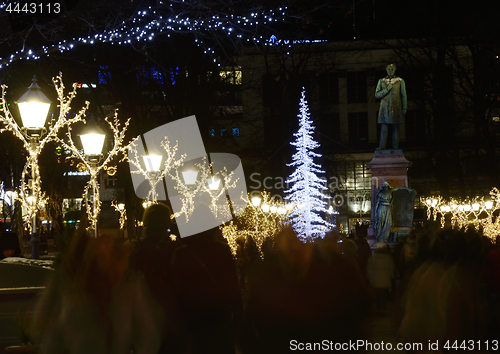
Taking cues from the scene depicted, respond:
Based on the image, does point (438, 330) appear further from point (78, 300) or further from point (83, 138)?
point (83, 138)

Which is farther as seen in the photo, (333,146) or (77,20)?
(333,146)

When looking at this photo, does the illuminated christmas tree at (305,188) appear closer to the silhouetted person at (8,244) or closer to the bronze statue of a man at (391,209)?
the bronze statue of a man at (391,209)

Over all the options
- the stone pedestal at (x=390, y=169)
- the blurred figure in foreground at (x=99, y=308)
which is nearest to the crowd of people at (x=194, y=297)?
the blurred figure in foreground at (x=99, y=308)

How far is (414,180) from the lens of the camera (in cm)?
5859

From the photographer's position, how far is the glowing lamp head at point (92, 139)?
11.7m

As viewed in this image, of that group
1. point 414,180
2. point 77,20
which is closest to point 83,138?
point 77,20

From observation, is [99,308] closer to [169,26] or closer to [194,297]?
[194,297]

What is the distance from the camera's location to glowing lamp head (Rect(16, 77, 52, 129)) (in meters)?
10.2

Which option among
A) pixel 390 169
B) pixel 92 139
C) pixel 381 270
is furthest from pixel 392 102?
pixel 92 139

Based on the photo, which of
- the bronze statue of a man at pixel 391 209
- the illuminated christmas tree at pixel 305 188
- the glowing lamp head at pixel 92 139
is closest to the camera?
the glowing lamp head at pixel 92 139

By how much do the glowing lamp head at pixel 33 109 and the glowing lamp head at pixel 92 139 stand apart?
4.77 ft

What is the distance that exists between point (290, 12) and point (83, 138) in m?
4.31

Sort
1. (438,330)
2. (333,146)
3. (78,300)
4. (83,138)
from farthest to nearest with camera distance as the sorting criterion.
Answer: (333,146), (83,138), (438,330), (78,300)

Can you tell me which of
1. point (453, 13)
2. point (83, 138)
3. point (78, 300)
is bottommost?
point (78, 300)
